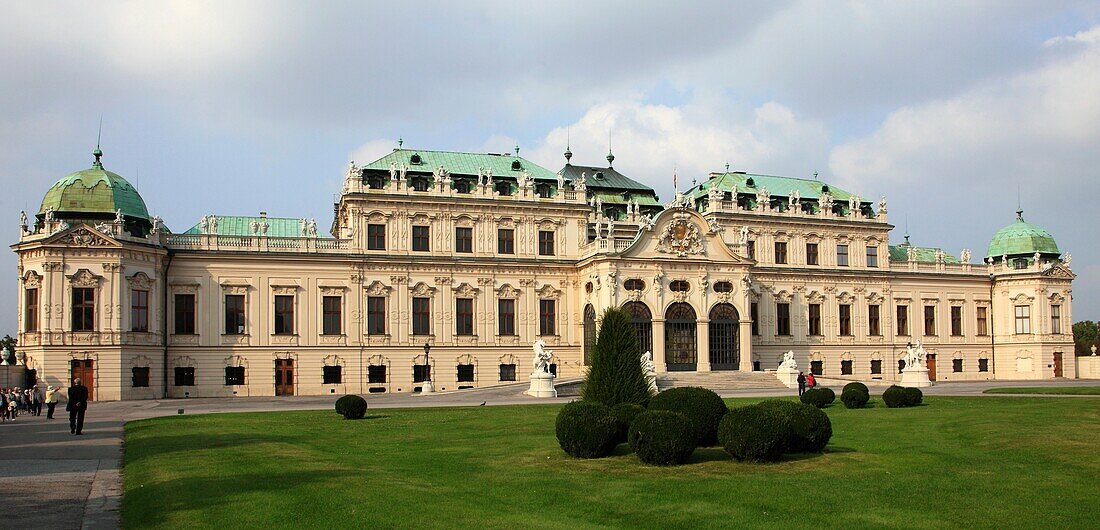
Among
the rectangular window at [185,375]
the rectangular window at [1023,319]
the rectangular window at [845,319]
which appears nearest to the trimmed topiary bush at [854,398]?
the rectangular window at [845,319]

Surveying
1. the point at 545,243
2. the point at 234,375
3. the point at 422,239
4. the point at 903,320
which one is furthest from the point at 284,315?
the point at 903,320

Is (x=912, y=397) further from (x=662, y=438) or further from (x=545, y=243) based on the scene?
(x=545, y=243)

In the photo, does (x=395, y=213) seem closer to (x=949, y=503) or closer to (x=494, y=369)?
(x=494, y=369)

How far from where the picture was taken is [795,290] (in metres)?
72.6

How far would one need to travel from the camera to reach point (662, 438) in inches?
816

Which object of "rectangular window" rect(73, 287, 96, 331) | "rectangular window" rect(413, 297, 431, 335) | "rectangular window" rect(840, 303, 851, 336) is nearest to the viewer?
"rectangular window" rect(73, 287, 96, 331)

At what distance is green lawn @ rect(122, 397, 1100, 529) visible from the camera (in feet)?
51.5

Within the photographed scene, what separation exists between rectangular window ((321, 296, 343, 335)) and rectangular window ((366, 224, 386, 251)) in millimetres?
4009

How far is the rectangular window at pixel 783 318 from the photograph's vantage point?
235 feet

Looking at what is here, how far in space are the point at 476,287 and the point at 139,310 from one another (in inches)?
822

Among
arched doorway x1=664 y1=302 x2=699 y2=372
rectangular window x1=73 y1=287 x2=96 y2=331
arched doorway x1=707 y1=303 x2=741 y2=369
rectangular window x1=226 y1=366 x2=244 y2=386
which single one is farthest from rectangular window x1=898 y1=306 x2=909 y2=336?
rectangular window x1=73 y1=287 x2=96 y2=331

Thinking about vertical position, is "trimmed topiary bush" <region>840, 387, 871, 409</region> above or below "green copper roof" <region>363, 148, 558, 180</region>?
below

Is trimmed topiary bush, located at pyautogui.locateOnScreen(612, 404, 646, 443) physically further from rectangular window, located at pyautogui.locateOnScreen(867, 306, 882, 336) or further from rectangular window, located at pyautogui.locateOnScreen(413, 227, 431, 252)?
rectangular window, located at pyautogui.locateOnScreen(867, 306, 882, 336)

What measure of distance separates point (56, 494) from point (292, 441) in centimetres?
947
